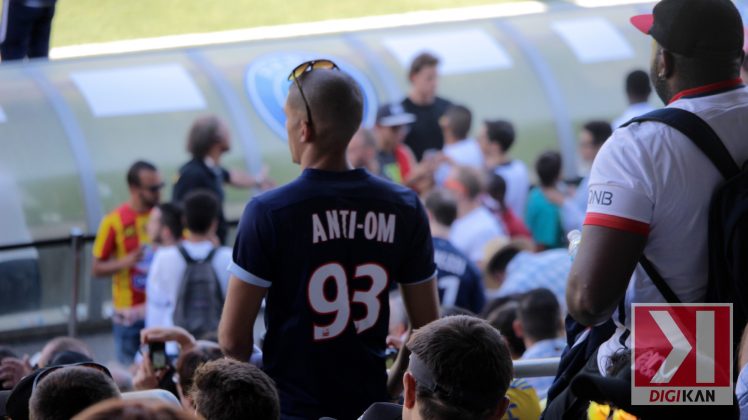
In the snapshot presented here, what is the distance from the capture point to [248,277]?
3.53 meters

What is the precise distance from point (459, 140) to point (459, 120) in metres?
0.18

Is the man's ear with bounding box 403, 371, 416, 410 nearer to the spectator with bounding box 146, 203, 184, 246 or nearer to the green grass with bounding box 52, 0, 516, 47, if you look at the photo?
the spectator with bounding box 146, 203, 184, 246

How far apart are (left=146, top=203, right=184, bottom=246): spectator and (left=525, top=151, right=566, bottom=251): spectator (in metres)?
3.18

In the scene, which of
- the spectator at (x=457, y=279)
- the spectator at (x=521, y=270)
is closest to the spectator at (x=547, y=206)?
the spectator at (x=521, y=270)

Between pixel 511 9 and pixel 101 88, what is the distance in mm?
5072

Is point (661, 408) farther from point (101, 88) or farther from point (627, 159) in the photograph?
point (101, 88)

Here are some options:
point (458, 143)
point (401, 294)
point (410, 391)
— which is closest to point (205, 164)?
point (458, 143)

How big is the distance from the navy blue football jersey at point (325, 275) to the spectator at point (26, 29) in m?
7.00

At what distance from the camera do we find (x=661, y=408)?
2.84 metres

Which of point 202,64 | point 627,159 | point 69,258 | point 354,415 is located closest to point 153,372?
point 354,415

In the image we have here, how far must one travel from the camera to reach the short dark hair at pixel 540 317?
16.9 feet

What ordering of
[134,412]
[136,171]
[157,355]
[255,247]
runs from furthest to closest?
1. [136,171]
2. [157,355]
3. [255,247]
4. [134,412]

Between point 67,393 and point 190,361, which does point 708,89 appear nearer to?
point 67,393

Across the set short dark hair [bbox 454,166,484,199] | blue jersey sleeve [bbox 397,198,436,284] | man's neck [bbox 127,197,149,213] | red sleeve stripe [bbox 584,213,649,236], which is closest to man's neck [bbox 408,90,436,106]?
short dark hair [bbox 454,166,484,199]
